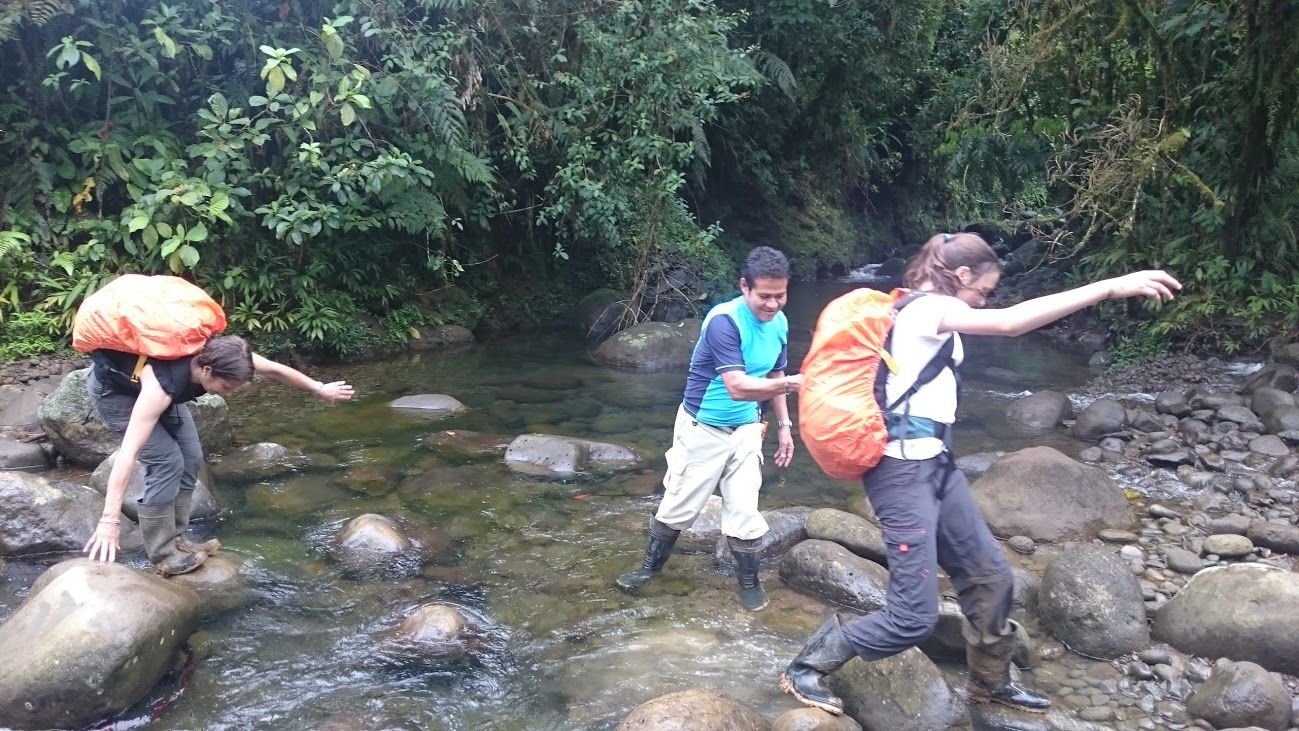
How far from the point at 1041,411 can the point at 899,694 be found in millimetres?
5942

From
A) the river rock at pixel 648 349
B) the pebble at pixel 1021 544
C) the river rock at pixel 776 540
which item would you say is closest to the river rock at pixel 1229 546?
the pebble at pixel 1021 544

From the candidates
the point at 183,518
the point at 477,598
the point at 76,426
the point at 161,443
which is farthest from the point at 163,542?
the point at 76,426

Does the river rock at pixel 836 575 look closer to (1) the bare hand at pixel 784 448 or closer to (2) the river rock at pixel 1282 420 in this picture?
(1) the bare hand at pixel 784 448

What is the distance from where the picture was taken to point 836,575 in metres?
5.31

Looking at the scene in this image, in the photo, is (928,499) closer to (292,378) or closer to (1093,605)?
(1093,605)

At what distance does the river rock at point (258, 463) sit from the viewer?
23.0ft

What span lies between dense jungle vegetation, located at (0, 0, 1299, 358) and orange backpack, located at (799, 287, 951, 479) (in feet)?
23.0

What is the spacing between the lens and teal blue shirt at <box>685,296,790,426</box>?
4492 millimetres

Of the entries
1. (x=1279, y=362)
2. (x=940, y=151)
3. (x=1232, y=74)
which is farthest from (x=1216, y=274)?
(x=940, y=151)

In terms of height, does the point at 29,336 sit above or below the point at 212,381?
below

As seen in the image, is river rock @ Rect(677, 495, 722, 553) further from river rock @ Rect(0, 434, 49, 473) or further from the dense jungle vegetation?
the dense jungle vegetation

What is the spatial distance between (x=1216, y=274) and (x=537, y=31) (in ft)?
26.6

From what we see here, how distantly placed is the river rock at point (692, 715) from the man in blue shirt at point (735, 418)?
1.27m

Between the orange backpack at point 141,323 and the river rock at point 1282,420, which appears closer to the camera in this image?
the orange backpack at point 141,323
